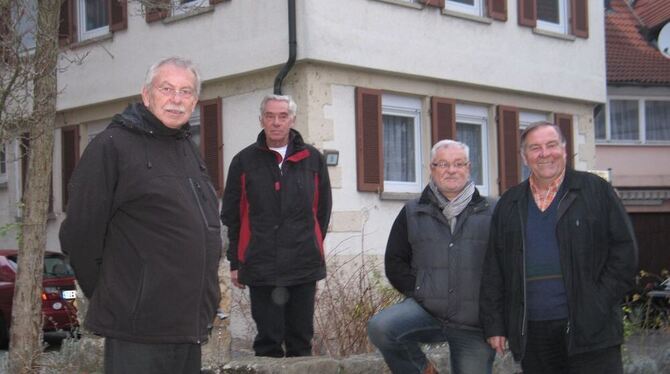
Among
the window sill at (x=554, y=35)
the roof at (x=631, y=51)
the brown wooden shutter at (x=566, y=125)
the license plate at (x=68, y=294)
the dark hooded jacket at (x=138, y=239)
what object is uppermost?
the roof at (x=631, y=51)

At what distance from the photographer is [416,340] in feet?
18.2

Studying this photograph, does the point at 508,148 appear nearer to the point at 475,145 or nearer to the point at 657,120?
the point at 475,145

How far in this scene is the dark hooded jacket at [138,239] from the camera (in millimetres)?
3832

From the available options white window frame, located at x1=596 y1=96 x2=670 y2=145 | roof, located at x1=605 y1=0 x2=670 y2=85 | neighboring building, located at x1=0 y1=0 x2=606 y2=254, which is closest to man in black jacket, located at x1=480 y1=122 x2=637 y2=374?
neighboring building, located at x1=0 y1=0 x2=606 y2=254

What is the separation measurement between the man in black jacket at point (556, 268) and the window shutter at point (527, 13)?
35.3 ft

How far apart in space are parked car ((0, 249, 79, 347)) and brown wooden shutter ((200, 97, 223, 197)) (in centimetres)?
222

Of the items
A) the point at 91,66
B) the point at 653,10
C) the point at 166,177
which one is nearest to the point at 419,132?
the point at 91,66

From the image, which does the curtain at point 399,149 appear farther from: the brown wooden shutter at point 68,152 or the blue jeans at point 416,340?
the blue jeans at point 416,340

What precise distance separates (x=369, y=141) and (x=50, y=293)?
4.36 meters

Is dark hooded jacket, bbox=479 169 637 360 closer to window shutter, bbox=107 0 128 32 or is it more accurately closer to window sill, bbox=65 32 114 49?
window shutter, bbox=107 0 128 32

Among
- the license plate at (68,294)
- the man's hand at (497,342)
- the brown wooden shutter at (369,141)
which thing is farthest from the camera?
the brown wooden shutter at (369,141)

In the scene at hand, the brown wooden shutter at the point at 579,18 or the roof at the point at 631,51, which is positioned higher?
the roof at the point at 631,51

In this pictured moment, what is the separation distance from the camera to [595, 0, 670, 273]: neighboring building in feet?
75.0

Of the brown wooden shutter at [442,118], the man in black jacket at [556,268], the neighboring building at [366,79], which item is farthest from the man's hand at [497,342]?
the brown wooden shutter at [442,118]
